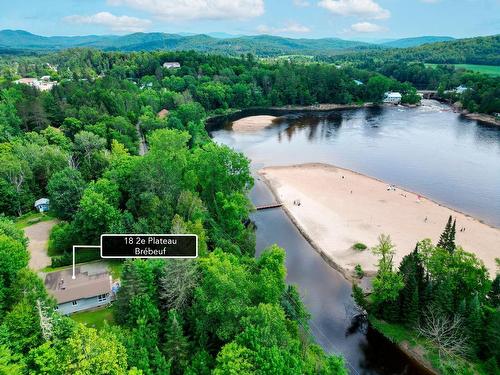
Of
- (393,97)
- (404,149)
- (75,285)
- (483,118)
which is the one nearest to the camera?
(75,285)

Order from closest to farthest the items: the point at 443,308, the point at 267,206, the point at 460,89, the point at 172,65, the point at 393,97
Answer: the point at 443,308, the point at 267,206, the point at 393,97, the point at 460,89, the point at 172,65

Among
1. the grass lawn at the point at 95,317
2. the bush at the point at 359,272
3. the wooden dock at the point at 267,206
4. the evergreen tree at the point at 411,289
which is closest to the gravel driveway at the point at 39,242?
the grass lawn at the point at 95,317

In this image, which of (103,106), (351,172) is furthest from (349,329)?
(103,106)

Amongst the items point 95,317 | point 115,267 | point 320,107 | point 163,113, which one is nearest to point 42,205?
point 115,267

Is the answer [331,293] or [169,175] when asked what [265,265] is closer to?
[331,293]

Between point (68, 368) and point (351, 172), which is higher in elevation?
point (68, 368)

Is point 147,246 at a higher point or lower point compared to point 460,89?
lower

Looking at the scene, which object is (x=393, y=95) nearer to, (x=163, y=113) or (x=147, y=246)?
(x=163, y=113)
